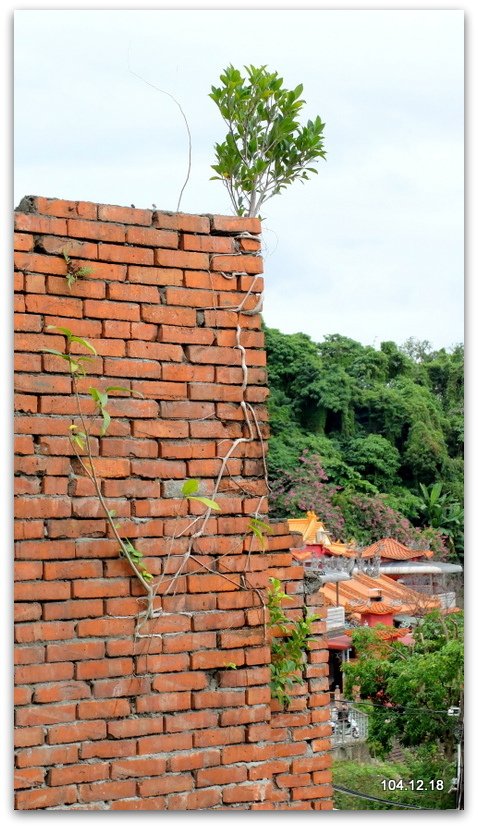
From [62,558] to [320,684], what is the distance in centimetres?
103

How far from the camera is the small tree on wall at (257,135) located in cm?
304

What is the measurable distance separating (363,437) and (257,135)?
2501 millimetres

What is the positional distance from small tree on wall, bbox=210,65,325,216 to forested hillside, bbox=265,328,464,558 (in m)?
1.07

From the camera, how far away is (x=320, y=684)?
301 centimetres

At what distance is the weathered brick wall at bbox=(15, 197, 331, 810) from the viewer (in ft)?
7.77

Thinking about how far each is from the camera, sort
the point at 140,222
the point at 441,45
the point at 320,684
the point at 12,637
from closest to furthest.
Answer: the point at 12,637
the point at 140,222
the point at 320,684
the point at 441,45

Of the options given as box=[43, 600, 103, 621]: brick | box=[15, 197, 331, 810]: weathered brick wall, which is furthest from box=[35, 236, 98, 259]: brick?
box=[43, 600, 103, 621]: brick

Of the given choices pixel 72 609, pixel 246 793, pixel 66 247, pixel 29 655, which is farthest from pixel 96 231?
pixel 246 793

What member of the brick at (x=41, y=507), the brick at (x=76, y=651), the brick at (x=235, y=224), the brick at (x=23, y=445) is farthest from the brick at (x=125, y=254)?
the brick at (x=76, y=651)

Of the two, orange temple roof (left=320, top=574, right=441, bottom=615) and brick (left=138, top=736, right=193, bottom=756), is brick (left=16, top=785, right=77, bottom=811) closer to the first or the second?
brick (left=138, top=736, right=193, bottom=756)

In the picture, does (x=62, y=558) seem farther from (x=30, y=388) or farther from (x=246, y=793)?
(x=246, y=793)

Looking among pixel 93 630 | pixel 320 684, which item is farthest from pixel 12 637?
pixel 320 684

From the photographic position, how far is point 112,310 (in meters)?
2.49

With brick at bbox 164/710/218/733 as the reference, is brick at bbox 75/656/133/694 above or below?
above
